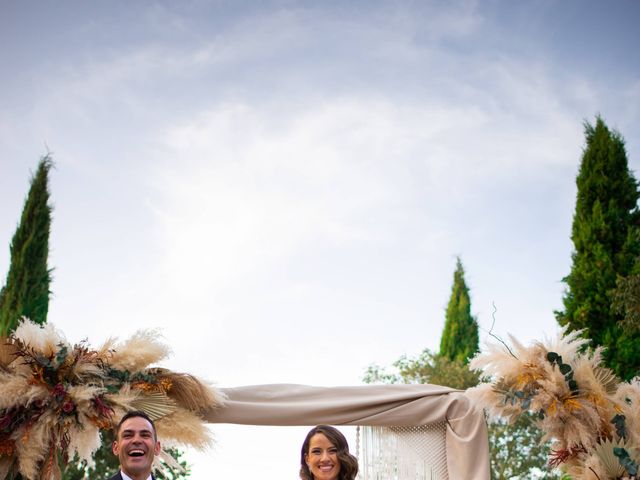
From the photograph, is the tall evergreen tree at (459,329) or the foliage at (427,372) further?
the tall evergreen tree at (459,329)

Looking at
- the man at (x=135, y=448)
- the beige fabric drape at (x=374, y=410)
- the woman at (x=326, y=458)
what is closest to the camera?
the man at (x=135, y=448)

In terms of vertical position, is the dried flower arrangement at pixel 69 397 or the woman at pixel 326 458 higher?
the dried flower arrangement at pixel 69 397

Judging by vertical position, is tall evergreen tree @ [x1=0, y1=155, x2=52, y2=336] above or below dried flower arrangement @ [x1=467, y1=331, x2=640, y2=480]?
above

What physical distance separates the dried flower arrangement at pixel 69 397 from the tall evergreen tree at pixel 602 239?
650cm

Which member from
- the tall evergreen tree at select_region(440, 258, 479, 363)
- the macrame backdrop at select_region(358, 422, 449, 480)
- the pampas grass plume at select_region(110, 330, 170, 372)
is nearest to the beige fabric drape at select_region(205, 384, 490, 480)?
the macrame backdrop at select_region(358, 422, 449, 480)

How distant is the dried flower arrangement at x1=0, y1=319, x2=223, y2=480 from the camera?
3330mm

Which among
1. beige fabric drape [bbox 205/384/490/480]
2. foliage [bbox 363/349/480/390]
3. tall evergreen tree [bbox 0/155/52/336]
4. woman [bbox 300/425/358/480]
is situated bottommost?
woman [bbox 300/425/358/480]

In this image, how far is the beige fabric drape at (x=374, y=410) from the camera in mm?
3982

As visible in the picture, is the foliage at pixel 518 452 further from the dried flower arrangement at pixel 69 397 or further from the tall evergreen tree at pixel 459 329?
the dried flower arrangement at pixel 69 397

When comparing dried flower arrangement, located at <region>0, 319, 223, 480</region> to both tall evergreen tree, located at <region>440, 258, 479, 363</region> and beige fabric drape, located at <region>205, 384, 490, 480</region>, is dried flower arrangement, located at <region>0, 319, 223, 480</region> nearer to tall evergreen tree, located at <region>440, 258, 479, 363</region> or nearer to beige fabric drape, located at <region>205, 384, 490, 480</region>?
beige fabric drape, located at <region>205, 384, 490, 480</region>

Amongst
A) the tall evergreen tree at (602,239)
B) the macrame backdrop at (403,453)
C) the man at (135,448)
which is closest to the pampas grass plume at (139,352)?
the man at (135,448)

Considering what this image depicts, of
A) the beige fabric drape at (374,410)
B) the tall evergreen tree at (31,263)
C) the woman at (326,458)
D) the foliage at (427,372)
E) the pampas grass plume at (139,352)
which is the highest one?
the tall evergreen tree at (31,263)

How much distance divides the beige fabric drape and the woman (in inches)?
21.6

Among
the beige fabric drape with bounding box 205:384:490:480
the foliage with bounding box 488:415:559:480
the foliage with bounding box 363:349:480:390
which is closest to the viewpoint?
the beige fabric drape with bounding box 205:384:490:480
